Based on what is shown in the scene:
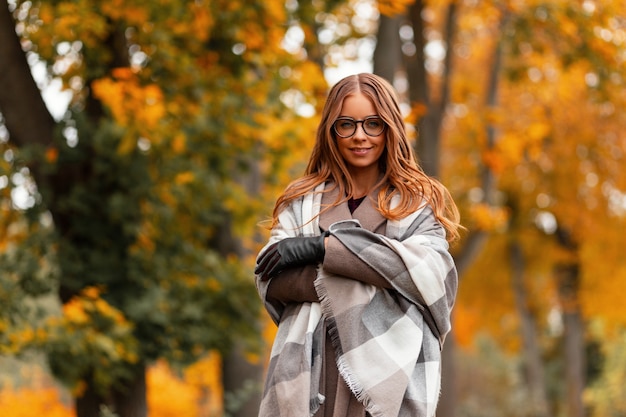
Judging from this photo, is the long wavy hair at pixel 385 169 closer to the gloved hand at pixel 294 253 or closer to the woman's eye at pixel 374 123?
the woman's eye at pixel 374 123

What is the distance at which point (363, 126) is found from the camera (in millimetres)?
3135

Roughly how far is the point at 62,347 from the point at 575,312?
15.7 meters

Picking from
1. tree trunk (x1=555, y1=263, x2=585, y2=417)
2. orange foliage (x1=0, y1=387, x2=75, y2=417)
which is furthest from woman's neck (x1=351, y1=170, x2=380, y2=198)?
tree trunk (x1=555, y1=263, x2=585, y2=417)

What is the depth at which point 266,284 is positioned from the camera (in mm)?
3066

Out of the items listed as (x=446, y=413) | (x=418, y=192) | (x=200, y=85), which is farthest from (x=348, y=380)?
(x=446, y=413)

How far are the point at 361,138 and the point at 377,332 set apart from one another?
24.9 inches

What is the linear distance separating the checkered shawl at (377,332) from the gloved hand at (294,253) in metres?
0.06

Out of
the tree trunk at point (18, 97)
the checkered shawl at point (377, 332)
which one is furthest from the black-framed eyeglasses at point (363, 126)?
the tree trunk at point (18, 97)

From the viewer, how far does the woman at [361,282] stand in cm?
290

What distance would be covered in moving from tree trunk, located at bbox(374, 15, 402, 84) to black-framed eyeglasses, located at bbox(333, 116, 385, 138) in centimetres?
555

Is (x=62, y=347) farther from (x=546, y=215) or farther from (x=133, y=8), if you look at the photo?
(x=546, y=215)

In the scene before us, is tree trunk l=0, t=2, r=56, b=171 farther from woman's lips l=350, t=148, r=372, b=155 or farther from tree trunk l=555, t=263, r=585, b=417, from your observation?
tree trunk l=555, t=263, r=585, b=417

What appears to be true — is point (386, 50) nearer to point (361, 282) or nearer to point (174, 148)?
point (174, 148)

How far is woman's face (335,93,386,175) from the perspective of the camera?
3129 mm
